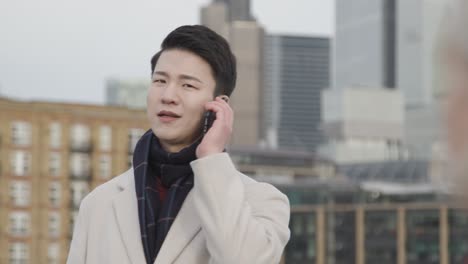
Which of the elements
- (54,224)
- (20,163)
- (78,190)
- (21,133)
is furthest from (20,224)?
(21,133)

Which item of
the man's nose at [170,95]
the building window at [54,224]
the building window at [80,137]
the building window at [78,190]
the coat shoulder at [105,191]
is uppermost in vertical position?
the man's nose at [170,95]

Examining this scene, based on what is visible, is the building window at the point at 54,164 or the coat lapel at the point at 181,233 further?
the building window at the point at 54,164

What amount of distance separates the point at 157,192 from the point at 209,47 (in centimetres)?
37

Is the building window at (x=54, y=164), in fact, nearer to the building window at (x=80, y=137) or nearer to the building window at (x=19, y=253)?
the building window at (x=80, y=137)

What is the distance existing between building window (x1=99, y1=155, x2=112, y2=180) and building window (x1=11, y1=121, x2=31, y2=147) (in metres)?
5.93

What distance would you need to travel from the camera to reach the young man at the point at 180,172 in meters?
2.70

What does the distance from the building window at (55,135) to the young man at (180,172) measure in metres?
95.5

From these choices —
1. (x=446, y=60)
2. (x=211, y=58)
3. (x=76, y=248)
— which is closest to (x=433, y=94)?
(x=446, y=60)

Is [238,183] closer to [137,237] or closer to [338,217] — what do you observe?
[137,237]

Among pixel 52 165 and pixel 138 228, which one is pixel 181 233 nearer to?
pixel 138 228

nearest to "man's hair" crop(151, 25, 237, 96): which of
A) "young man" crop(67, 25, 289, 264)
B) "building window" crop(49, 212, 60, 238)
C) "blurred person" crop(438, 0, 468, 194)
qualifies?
"young man" crop(67, 25, 289, 264)

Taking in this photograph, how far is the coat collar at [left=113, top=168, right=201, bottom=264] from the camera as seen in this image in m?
2.80

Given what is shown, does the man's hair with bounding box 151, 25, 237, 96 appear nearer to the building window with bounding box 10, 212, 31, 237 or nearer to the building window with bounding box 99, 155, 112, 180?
the building window with bounding box 99, 155, 112, 180

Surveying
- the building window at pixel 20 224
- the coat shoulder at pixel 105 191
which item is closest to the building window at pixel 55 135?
the building window at pixel 20 224
